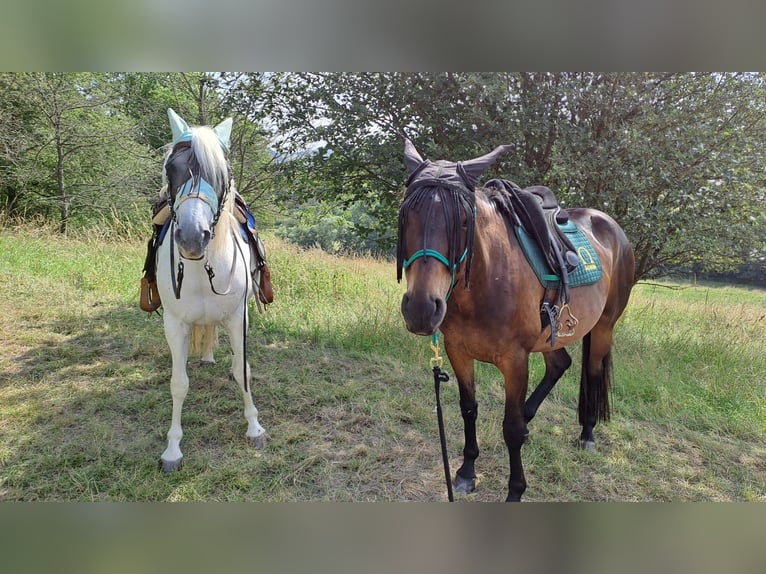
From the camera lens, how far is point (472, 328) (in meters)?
2.09

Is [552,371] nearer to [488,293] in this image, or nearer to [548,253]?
[548,253]

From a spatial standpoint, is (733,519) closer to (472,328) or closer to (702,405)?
(472,328)

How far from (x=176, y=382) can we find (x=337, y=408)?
4.31ft

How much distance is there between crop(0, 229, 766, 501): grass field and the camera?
2598 mm

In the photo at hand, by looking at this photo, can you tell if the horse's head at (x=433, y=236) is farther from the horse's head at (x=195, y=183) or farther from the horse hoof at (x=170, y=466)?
the horse hoof at (x=170, y=466)

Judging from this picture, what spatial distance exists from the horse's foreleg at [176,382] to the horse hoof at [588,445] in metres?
2.83

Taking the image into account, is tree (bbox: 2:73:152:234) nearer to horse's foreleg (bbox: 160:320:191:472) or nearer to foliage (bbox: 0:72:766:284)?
foliage (bbox: 0:72:766:284)

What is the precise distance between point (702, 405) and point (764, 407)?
0.52 metres

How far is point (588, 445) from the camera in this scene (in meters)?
3.04

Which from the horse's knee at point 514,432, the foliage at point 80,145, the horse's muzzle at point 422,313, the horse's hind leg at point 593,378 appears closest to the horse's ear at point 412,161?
the horse's muzzle at point 422,313

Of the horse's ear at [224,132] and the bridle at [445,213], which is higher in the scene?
the horse's ear at [224,132]

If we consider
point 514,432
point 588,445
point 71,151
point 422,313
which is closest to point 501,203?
point 422,313

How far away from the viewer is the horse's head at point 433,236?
158 centimetres
